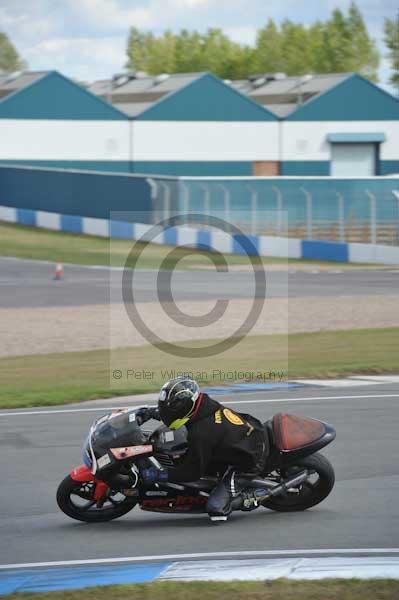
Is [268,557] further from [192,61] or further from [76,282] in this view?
[192,61]

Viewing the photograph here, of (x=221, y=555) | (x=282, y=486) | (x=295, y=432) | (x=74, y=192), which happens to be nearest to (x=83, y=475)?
(x=221, y=555)

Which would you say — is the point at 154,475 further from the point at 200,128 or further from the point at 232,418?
the point at 200,128

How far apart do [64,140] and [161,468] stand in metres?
49.4

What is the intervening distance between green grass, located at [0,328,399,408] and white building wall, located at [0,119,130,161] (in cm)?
3746

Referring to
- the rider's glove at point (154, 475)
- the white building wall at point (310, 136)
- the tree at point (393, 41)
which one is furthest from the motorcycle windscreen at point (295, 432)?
the tree at point (393, 41)

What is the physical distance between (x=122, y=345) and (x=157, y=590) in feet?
41.7

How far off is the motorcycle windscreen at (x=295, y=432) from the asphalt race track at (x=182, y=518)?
0.57 m

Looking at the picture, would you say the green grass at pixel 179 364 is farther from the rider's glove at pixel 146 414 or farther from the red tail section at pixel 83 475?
the rider's glove at pixel 146 414

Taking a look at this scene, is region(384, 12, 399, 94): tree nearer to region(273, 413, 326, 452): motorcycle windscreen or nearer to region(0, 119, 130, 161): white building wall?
region(0, 119, 130, 161): white building wall

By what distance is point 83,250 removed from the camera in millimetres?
38969

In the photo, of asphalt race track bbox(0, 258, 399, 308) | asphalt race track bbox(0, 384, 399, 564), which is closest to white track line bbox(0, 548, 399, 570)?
asphalt race track bbox(0, 384, 399, 564)

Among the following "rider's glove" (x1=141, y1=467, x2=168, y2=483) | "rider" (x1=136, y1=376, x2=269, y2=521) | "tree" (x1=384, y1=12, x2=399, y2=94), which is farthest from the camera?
"tree" (x1=384, y1=12, x2=399, y2=94)

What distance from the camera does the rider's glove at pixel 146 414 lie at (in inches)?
335

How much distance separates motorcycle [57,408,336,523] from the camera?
27.6 ft
